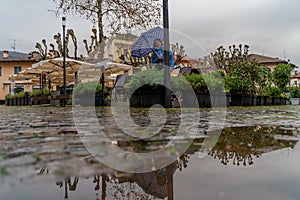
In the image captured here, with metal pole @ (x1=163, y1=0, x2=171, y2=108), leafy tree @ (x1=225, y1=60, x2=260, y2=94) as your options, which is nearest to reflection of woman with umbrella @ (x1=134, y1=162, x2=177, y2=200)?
metal pole @ (x1=163, y1=0, x2=171, y2=108)

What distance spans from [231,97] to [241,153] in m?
9.56

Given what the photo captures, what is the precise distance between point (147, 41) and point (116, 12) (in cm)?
265

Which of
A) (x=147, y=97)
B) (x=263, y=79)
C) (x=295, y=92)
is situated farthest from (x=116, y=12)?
(x=295, y=92)

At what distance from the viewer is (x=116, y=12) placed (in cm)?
1469

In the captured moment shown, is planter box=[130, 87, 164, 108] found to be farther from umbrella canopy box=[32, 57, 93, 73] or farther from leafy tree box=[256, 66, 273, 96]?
leafy tree box=[256, 66, 273, 96]

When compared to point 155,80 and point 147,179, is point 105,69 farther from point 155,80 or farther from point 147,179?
point 147,179

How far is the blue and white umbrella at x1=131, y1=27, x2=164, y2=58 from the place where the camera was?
1302 centimetres

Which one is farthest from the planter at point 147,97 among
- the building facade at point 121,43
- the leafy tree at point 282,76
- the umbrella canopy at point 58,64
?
the leafy tree at point 282,76

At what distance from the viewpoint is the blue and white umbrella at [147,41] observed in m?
13.0


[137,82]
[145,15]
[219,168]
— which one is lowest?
[219,168]

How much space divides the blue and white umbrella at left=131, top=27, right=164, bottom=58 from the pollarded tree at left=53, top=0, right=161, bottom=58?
4.66 ft

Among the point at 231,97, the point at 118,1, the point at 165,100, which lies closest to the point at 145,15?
the point at 118,1

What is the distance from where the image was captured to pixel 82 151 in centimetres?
156

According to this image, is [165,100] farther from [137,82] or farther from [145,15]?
[145,15]
